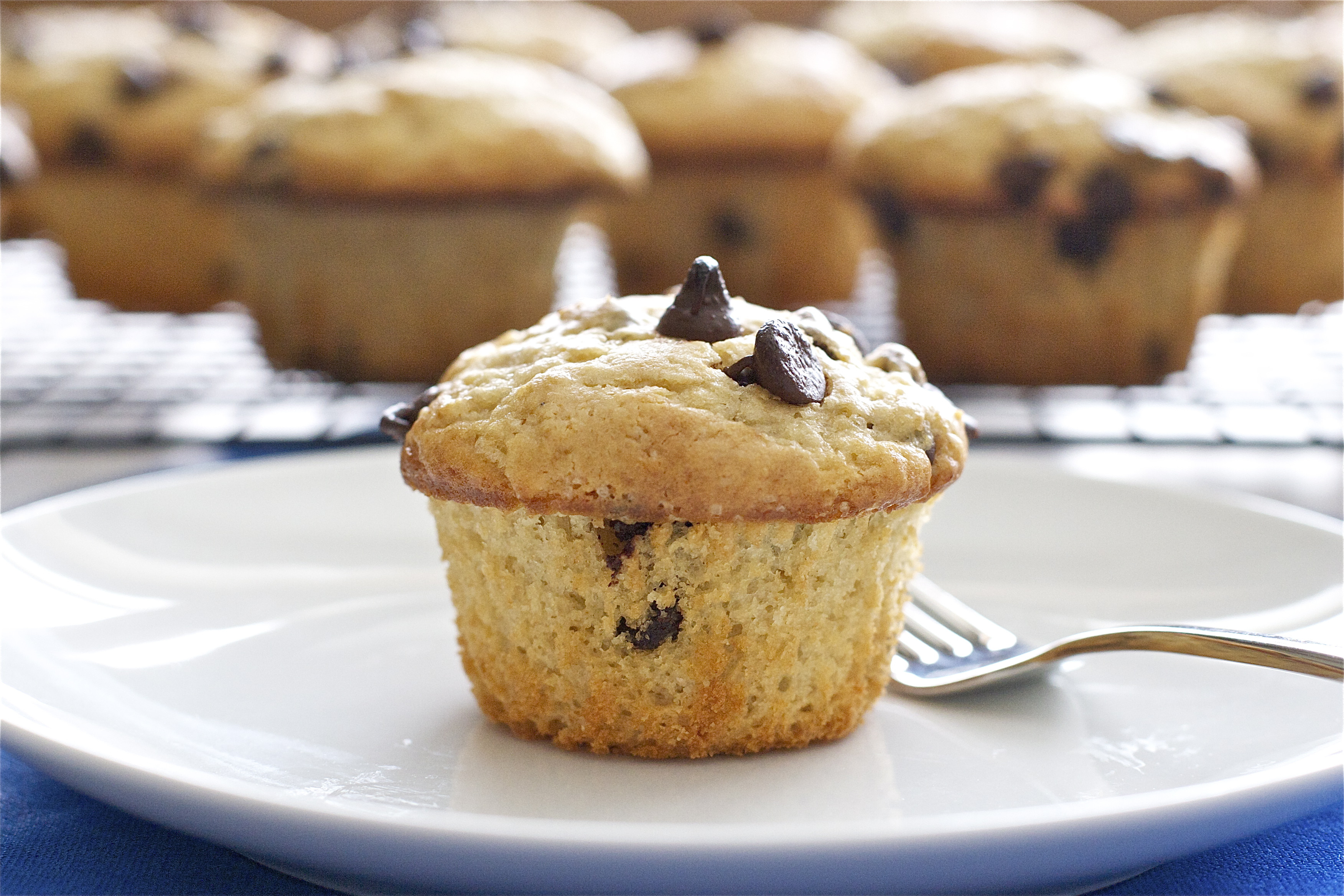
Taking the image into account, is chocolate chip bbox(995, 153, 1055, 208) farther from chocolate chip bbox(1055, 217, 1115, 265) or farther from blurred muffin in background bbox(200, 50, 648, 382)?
blurred muffin in background bbox(200, 50, 648, 382)

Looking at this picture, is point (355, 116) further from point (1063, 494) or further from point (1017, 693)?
point (1017, 693)

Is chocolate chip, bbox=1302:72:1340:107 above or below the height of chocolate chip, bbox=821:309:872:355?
above

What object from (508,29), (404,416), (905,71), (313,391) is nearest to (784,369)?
(404,416)

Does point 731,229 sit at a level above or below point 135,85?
below

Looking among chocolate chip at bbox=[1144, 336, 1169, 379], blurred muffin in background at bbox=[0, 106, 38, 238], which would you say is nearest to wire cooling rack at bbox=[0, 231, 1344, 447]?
chocolate chip at bbox=[1144, 336, 1169, 379]

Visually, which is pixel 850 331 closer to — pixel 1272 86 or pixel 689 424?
pixel 689 424
